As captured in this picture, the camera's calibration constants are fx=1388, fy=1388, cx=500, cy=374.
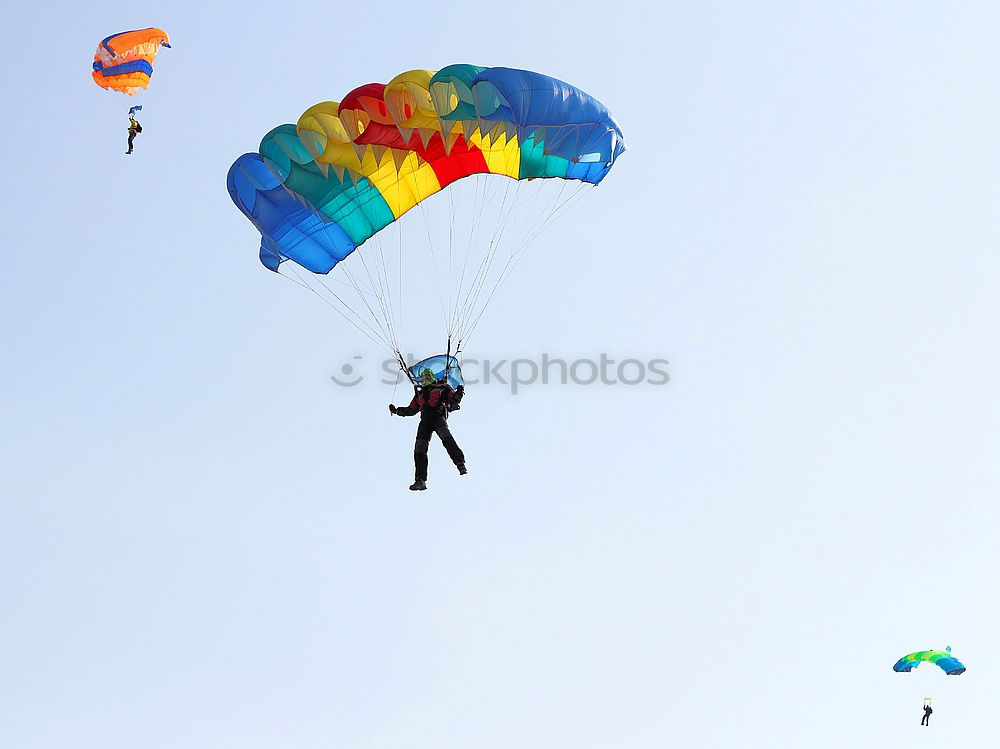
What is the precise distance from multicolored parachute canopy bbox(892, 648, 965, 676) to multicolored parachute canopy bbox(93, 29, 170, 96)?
2123 centimetres

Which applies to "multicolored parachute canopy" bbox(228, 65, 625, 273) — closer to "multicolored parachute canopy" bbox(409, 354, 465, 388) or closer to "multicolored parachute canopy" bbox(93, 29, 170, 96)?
"multicolored parachute canopy" bbox(409, 354, 465, 388)

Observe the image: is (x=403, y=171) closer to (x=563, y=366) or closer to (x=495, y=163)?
(x=495, y=163)

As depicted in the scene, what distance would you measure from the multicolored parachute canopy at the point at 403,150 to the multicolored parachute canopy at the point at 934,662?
60.1 ft

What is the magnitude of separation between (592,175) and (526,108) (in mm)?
1689

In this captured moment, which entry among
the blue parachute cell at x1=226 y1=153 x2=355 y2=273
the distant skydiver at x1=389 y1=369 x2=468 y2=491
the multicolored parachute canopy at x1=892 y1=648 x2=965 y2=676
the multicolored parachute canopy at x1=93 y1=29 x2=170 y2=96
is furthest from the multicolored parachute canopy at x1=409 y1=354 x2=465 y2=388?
the multicolored parachute canopy at x1=892 y1=648 x2=965 y2=676

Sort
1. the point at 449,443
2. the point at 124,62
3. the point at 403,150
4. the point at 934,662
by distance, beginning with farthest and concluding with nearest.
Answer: the point at 934,662
the point at 124,62
the point at 403,150
the point at 449,443

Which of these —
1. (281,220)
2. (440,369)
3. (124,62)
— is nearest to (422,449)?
(440,369)

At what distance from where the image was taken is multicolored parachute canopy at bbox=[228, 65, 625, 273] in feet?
55.3

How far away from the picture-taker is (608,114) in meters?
17.6

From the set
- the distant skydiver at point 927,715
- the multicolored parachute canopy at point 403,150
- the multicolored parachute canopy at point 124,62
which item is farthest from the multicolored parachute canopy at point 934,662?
the multicolored parachute canopy at point 124,62

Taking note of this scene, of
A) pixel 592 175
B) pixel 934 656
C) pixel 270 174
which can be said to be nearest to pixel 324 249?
pixel 270 174

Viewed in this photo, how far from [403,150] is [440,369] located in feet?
9.34

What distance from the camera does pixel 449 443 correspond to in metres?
16.9

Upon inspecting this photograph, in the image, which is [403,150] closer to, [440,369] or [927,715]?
[440,369]
